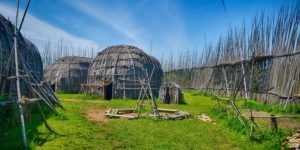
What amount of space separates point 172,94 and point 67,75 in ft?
53.2

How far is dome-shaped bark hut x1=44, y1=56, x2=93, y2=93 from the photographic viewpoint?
32.4 m

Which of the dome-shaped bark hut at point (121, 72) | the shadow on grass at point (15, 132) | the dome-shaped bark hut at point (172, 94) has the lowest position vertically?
the shadow on grass at point (15, 132)

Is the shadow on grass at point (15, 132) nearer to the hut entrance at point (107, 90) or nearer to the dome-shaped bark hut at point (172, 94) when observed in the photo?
the dome-shaped bark hut at point (172, 94)

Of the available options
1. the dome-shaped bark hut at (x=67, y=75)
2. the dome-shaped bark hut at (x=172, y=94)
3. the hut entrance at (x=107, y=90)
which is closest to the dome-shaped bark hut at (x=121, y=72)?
the hut entrance at (x=107, y=90)

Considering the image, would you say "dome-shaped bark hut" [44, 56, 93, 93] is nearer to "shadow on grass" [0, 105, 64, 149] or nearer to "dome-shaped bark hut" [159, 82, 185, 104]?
"dome-shaped bark hut" [159, 82, 185, 104]

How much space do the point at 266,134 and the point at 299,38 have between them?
720 centimetres

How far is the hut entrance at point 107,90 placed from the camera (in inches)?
971

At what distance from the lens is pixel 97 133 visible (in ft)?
31.1

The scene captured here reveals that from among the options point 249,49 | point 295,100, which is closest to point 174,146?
point 295,100

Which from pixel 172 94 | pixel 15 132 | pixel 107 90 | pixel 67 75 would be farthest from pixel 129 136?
pixel 67 75

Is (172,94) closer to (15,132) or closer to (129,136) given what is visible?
(129,136)

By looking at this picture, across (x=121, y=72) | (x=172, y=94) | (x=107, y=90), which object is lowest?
(x=172, y=94)

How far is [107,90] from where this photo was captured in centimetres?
2531

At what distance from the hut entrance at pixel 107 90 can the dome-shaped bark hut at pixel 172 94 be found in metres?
5.46
